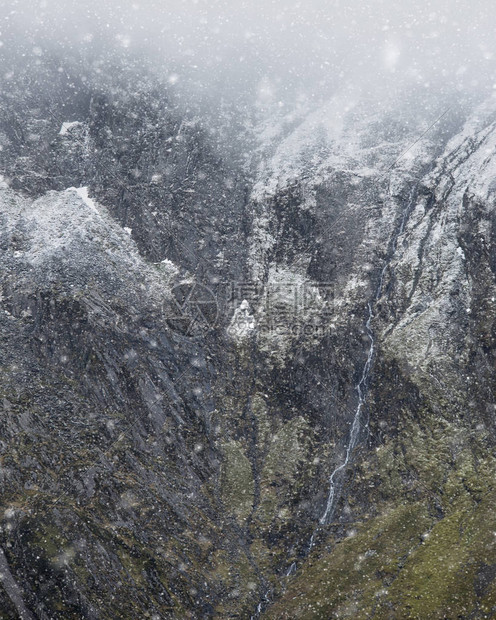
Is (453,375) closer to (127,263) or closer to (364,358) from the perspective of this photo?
(364,358)

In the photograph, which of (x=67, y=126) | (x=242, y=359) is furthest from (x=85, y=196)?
(x=242, y=359)

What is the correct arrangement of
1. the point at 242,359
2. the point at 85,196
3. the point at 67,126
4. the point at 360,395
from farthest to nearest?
the point at 67,126
the point at 85,196
the point at 242,359
the point at 360,395

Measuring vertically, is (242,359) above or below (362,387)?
above

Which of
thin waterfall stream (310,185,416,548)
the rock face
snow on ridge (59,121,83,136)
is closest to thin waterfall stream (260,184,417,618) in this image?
thin waterfall stream (310,185,416,548)

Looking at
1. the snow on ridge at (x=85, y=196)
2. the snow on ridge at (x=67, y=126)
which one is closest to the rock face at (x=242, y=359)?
the snow on ridge at (x=85, y=196)

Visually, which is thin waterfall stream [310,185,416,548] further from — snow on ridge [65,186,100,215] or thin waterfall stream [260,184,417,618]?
snow on ridge [65,186,100,215]

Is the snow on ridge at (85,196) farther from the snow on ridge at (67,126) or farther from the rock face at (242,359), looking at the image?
the snow on ridge at (67,126)

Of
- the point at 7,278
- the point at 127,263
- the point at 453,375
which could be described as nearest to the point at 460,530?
the point at 453,375

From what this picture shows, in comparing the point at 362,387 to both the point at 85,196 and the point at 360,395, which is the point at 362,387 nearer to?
the point at 360,395
